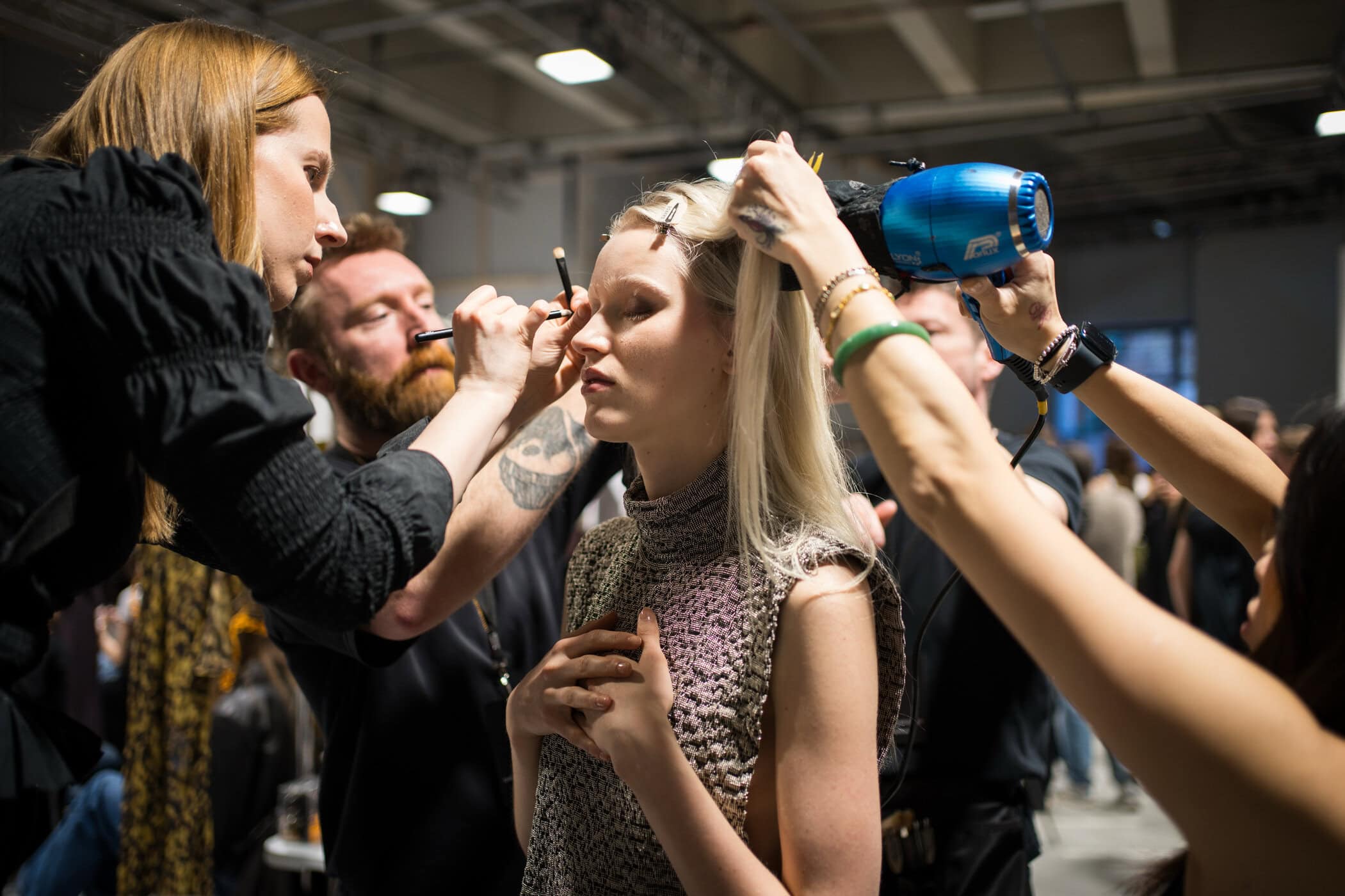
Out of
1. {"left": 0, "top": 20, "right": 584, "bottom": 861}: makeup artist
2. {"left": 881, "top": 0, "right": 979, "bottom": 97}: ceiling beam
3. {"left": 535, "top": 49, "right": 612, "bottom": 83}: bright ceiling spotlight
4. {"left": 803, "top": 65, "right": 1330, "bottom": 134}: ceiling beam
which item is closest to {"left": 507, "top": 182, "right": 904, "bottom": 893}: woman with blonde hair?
{"left": 0, "top": 20, "right": 584, "bottom": 861}: makeup artist

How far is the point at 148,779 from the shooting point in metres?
2.90

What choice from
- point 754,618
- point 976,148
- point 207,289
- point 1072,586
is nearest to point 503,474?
point 754,618

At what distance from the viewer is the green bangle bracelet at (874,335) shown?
81 cm

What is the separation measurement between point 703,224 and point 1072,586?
2.40 feet

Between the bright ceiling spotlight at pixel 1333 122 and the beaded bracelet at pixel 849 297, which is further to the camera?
the bright ceiling spotlight at pixel 1333 122

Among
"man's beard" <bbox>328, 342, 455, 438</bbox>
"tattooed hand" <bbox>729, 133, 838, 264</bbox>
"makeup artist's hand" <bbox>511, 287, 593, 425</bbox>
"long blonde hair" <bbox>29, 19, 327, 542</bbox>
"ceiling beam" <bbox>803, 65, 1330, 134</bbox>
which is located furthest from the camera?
"ceiling beam" <bbox>803, 65, 1330, 134</bbox>

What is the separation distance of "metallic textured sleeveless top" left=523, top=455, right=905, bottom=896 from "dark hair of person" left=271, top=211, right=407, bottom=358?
99 centimetres

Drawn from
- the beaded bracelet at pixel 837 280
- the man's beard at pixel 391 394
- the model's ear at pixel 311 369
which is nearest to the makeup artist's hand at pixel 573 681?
the beaded bracelet at pixel 837 280

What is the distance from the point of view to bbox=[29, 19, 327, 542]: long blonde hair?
1.04 meters

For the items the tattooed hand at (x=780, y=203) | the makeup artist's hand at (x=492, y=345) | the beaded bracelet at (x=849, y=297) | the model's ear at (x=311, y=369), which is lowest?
the model's ear at (x=311, y=369)

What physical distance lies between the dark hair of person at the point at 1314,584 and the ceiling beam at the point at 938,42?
6116 mm

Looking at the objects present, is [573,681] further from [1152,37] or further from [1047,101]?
[1047,101]

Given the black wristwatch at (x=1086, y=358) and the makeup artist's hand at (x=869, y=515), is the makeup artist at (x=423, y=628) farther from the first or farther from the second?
the black wristwatch at (x=1086, y=358)

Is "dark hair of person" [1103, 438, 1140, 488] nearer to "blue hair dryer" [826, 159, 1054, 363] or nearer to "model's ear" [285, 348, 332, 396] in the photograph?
"model's ear" [285, 348, 332, 396]
